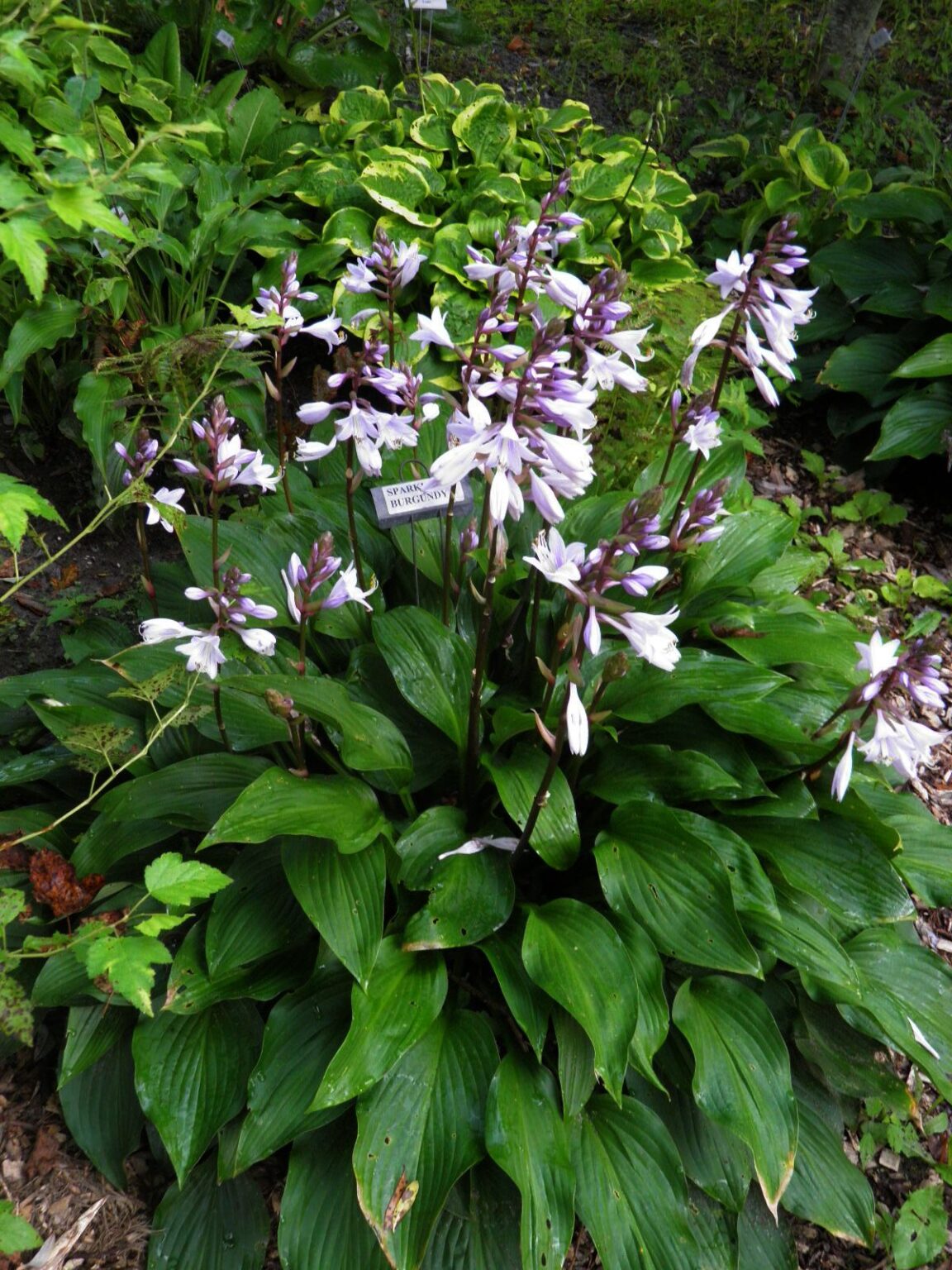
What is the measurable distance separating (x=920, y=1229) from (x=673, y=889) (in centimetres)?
117

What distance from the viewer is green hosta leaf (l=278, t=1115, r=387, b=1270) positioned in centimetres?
199

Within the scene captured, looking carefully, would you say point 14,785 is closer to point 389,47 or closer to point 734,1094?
point 734,1094

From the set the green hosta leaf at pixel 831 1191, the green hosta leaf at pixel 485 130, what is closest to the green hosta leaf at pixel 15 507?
the green hosta leaf at pixel 831 1191

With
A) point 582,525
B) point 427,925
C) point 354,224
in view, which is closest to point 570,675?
point 427,925

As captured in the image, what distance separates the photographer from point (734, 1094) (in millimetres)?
2051

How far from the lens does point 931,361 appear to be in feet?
14.0

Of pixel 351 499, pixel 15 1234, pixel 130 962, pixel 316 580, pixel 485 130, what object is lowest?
pixel 15 1234

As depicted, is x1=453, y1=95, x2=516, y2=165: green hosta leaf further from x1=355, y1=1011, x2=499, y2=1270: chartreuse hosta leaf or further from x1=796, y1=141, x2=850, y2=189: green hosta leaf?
x1=355, y1=1011, x2=499, y2=1270: chartreuse hosta leaf

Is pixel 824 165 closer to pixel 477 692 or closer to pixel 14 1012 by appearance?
pixel 477 692

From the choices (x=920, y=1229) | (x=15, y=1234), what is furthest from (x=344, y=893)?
(x=920, y=1229)

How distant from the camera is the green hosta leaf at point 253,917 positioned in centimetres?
210

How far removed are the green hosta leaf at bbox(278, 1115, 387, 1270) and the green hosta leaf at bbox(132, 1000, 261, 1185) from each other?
0.69ft

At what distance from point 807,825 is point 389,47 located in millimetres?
5311

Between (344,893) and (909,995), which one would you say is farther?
(909,995)
